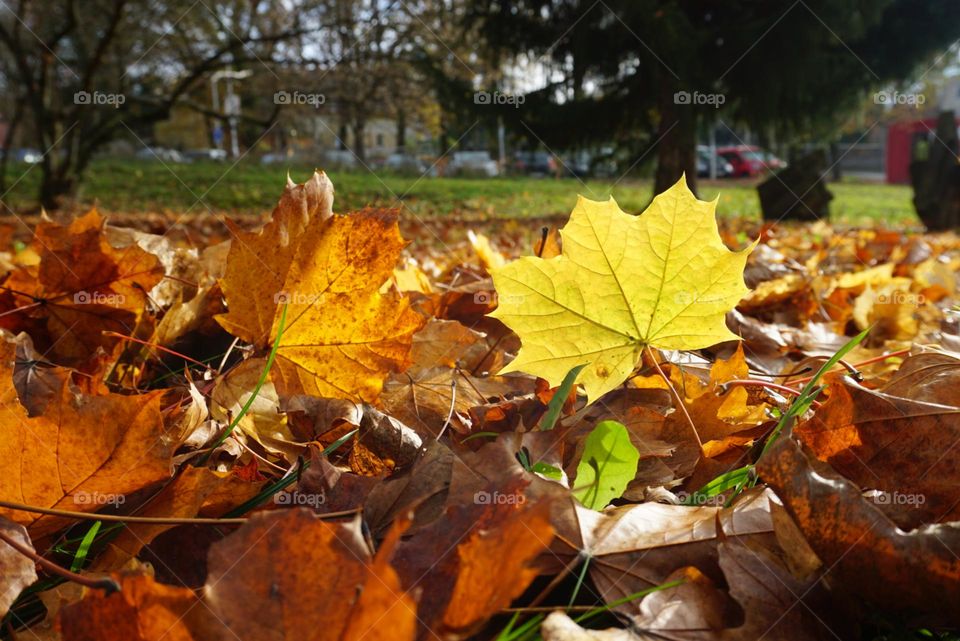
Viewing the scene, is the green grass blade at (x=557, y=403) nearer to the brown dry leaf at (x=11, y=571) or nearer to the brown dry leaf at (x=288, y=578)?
the brown dry leaf at (x=288, y=578)

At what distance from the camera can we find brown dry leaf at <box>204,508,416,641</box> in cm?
44

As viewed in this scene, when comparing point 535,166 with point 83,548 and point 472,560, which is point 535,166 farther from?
point 472,560

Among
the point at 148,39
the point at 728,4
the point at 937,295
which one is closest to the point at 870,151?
the point at 728,4

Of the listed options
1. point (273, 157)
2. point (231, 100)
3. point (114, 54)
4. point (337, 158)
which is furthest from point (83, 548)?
point (273, 157)

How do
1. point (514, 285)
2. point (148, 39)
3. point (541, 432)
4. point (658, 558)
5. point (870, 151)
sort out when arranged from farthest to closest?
point (870, 151) → point (148, 39) → point (514, 285) → point (541, 432) → point (658, 558)

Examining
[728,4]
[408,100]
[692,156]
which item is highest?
[728,4]

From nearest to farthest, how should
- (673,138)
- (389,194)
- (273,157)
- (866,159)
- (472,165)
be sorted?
1. (673,138)
2. (389,194)
3. (472,165)
4. (273,157)
5. (866,159)

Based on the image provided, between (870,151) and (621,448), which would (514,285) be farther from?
(870,151)

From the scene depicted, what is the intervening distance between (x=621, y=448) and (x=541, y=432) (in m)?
0.08

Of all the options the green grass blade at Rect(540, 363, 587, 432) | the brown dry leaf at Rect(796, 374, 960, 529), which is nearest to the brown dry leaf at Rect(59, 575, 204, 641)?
the green grass blade at Rect(540, 363, 587, 432)

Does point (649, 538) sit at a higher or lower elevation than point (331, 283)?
lower

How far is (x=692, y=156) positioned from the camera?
9945mm

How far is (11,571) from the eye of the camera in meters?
0.55

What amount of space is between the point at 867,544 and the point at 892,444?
0.66 ft
